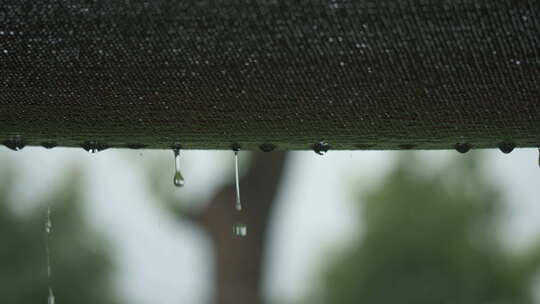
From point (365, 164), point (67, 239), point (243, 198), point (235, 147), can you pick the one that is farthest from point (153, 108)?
point (365, 164)

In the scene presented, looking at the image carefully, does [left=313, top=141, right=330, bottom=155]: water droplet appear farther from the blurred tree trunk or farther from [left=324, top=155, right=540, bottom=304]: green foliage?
[left=324, top=155, right=540, bottom=304]: green foliage

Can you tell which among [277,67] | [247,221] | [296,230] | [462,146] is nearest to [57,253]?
[247,221]

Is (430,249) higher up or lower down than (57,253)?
lower down

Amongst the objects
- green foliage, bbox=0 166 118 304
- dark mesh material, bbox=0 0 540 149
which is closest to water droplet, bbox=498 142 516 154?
dark mesh material, bbox=0 0 540 149

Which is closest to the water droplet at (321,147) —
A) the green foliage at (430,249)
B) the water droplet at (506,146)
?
the water droplet at (506,146)

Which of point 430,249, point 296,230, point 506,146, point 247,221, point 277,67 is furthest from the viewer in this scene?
point 296,230

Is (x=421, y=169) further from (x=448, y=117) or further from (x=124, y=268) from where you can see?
(x=448, y=117)

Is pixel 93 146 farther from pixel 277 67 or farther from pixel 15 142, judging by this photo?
pixel 277 67
